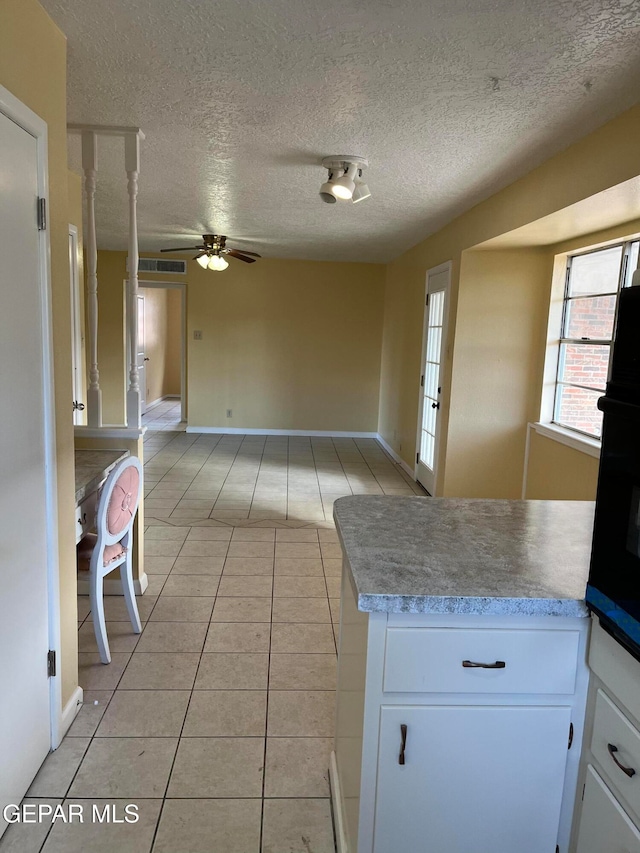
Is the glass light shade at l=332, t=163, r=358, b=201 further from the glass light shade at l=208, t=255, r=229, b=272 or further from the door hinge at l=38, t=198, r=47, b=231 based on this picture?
the glass light shade at l=208, t=255, r=229, b=272

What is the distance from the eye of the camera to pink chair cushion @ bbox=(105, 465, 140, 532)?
2.48 meters

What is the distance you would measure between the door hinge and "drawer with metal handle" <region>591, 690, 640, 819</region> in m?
1.99

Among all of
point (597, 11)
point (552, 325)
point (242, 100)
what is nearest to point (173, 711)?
point (242, 100)

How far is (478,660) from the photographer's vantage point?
4.33 ft

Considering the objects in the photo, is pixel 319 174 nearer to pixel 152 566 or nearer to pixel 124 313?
pixel 152 566

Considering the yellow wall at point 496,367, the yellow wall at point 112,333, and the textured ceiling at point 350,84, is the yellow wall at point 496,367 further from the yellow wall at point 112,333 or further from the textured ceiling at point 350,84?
the yellow wall at point 112,333

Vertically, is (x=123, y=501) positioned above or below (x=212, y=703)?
above

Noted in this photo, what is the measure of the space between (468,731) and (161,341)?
1061 cm

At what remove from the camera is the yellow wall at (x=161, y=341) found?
1006cm

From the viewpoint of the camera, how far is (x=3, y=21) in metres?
1.51

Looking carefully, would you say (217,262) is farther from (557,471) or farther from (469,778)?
(469,778)

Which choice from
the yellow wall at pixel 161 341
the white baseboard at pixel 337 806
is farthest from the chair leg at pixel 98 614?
the yellow wall at pixel 161 341

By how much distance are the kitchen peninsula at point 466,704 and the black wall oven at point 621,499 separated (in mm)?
99

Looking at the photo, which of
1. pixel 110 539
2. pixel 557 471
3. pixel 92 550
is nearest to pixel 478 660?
pixel 110 539
